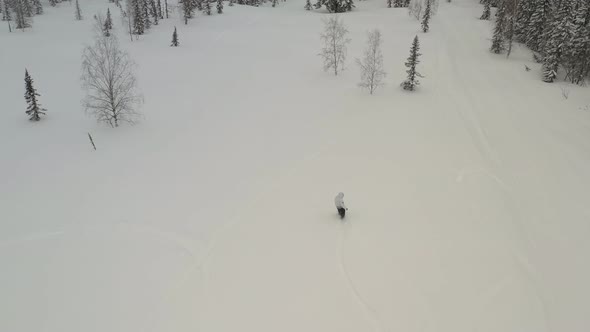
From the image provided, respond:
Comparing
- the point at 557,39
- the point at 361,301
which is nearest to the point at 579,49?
the point at 557,39

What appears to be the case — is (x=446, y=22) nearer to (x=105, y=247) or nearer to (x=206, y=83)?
(x=206, y=83)

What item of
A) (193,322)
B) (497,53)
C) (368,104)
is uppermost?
(497,53)

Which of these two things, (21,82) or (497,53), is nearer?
(21,82)

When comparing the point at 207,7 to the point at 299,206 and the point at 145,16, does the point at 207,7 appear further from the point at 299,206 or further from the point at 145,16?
the point at 299,206

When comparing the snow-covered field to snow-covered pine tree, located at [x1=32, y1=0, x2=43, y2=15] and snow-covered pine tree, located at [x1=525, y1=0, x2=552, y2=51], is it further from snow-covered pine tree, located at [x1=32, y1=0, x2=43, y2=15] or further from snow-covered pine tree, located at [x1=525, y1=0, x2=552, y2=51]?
snow-covered pine tree, located at [x1=32, y1=0, x2=43, y2=15]

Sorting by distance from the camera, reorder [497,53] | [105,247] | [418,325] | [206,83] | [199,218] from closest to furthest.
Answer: [418,325] → [105,247] → [199,218] → [206,83] → [497,53]

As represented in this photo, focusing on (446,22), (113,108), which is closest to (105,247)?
Answer: (113,108)
